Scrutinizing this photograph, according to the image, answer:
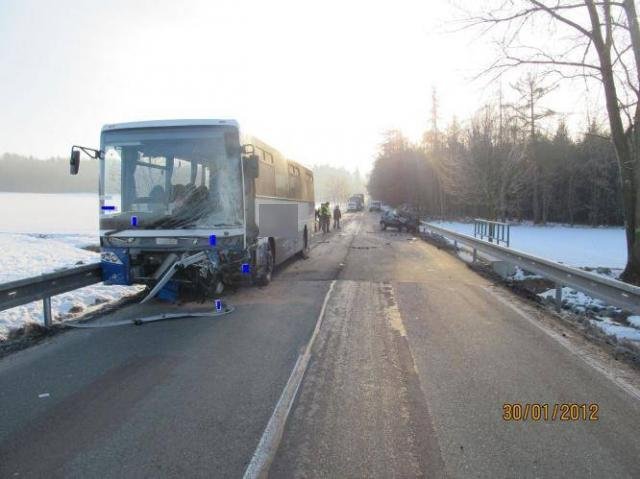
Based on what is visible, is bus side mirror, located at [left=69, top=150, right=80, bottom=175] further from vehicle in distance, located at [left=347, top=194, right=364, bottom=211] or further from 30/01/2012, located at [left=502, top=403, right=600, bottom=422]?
vehicle in distance, located at [left=347, top=194, right=364, bottom=211]

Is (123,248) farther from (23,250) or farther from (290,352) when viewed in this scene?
(23,250)

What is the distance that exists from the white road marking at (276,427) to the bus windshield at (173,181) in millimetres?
3759

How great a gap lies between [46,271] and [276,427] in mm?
12735

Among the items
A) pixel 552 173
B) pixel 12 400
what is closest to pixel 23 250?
pixel 12 400

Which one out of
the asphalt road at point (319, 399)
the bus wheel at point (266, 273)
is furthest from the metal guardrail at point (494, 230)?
the asphalt road at point (319, 399)

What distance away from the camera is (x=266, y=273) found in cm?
1079

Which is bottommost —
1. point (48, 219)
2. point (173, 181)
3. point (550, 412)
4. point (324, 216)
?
point (550, 412)

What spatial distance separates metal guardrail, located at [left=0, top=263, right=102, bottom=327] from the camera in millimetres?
6568

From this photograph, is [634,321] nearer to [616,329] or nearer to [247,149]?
[616,329]

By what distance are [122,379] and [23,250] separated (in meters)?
19.0

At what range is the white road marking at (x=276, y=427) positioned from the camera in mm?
3344

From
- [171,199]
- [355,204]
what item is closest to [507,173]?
[171,199]

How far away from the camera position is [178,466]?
3.38 meters

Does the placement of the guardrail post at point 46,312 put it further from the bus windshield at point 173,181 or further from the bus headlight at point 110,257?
the bus windshield at point 173,181
